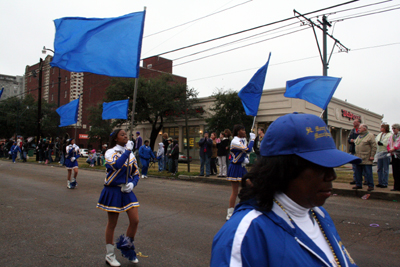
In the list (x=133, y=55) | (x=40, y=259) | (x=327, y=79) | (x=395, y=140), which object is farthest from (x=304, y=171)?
(x=395, y=140)

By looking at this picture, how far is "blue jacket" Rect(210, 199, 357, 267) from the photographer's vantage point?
118 centimetres

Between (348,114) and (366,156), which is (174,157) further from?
(348,114)

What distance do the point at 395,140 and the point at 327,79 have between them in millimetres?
2608

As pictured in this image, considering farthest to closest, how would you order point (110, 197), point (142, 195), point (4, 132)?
point (4, 132) < point (142, 195) < point (110, 197)

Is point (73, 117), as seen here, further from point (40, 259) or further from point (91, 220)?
point (40, 259)

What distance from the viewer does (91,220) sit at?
630 centimetres

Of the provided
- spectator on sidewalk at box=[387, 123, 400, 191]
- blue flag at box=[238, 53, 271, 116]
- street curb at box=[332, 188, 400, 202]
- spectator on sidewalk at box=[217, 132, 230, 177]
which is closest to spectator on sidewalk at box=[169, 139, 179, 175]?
spectator on sidewalk at box=[217, 132, 230, 177]

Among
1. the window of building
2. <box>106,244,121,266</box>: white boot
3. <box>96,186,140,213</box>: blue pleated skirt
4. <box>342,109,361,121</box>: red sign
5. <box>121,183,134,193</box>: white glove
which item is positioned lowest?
<box>106,244,121,266</box>: white boot

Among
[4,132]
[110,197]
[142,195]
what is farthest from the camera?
[4,132]

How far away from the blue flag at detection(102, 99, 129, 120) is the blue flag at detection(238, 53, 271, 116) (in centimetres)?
361

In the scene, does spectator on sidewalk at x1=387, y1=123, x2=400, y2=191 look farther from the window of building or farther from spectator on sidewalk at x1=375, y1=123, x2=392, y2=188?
the window of building

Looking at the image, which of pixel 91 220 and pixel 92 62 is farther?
pixel 91 220

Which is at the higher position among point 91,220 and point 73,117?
point 73,117

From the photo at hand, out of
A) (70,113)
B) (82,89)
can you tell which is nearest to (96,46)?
(70,113)
